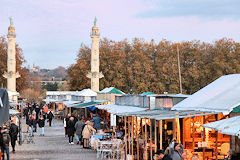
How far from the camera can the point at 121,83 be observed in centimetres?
6762

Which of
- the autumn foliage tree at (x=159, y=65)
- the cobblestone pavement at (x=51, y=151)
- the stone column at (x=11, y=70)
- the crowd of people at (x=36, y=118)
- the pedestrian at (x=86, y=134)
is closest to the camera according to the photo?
the cobblestone pavement at (x=51, y=151)

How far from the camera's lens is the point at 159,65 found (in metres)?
68.4

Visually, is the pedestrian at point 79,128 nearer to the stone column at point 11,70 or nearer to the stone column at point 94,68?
the stone column at point 94,68

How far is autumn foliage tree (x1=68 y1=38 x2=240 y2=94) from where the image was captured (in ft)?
217

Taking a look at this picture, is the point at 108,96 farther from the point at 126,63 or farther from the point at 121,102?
the point at 126,63

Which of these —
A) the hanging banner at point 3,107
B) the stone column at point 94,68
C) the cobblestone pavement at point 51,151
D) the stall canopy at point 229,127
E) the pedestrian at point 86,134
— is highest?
the stone column at point 94,68

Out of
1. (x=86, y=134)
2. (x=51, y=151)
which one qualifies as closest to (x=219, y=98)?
(x=51, y=151)

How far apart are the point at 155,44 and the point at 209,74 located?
964 cm

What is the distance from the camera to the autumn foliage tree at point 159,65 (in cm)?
6612

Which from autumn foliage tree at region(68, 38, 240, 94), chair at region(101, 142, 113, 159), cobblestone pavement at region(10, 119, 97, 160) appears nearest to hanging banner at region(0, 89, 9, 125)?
cobblestone pavement at region(10, 119, 97, 160)

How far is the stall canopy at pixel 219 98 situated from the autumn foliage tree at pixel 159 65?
163ft

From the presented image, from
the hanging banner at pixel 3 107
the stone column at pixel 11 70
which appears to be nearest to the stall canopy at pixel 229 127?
the hanging banner at pixel 3 107

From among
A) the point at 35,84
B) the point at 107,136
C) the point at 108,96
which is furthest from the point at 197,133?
the point at 35,84

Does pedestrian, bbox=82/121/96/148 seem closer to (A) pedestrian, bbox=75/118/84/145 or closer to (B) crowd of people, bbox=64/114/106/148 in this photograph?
(B) crowd of people, bbox=64/114/106/148
